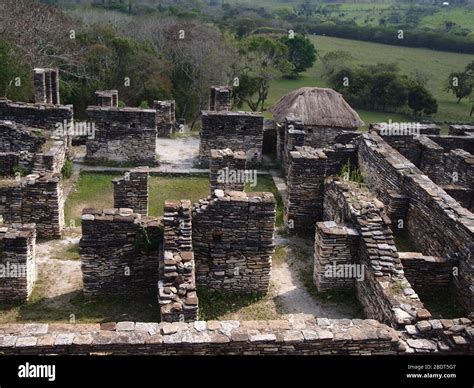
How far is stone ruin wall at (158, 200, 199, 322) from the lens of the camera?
9.38 meters

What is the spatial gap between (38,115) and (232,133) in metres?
7.00

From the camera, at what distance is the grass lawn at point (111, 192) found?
1697 centimetres

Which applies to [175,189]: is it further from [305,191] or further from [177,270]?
[177,270]

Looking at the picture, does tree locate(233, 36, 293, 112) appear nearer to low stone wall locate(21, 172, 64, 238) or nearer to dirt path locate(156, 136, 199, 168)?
dirt path locate(156, 136, 199, 168)

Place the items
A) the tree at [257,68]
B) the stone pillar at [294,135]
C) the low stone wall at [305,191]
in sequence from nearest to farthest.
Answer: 1. the low stone wall at [305,191]
2. the stone pillar at [294,135]
3. the tree at [257,68]

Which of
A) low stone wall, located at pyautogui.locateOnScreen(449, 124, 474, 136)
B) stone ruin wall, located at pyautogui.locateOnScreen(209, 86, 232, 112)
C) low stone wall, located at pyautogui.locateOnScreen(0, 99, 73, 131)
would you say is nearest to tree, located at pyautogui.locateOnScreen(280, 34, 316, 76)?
stone ruin wall, located at pyautogui.locateOnScreen(209, 86, 232, 112)

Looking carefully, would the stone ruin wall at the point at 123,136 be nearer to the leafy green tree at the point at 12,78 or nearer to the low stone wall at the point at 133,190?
the low stone wall at the point at 133,190

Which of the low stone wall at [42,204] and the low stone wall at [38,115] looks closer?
the low stone wall at [42,204]

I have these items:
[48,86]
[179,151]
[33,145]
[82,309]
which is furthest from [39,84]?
[82,309]

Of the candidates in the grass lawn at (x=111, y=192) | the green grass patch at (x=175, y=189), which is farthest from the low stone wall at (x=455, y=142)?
the grass lawn at (x=111, y=192)

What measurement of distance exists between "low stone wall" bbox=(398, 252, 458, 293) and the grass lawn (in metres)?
7.51

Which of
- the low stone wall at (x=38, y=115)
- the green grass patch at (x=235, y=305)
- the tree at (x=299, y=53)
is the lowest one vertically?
the green grass patch at (x=235, y=305)

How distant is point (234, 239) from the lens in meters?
11.6

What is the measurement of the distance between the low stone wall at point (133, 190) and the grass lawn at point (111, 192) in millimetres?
968
